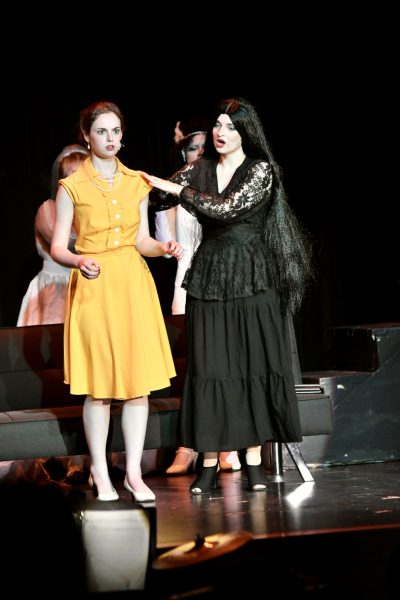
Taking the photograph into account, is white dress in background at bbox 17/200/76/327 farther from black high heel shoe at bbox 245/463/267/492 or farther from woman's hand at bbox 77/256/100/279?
woman's hand at bbox 77/256/100/279

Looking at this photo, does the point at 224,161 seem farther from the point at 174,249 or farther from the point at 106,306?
the point at 106,306

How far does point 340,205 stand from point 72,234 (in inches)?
83.5

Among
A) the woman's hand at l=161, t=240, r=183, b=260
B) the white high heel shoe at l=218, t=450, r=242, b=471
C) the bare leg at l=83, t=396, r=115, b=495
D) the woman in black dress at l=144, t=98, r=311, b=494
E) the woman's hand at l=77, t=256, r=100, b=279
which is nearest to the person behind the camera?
the woman's hand at l=77, t=256, r=100, b=279

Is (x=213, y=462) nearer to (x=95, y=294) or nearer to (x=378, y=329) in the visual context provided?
(x=95, y=294)

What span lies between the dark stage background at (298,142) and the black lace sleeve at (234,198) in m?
2.33

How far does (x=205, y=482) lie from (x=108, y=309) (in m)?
0.90

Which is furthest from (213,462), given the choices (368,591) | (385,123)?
(385,123)

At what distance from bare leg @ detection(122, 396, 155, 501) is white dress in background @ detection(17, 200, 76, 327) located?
1.82m

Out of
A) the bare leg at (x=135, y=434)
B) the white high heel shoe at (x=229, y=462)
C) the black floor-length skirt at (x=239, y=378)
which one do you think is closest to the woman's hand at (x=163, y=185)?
the black floor-length skirt at (x=239, y=378)

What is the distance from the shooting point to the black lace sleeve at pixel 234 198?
15.4 ft

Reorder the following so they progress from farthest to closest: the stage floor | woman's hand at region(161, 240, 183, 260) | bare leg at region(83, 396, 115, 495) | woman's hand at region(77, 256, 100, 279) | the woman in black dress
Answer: the woman in black dress < bare leg at region(83, 396, 115, 495) < woman's hand at region(161, 240, 183, 260) < woman's hand at region(77, 256, 100, 279) < the stage floor

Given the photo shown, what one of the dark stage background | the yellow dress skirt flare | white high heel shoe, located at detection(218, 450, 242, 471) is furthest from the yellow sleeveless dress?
the dark stage background

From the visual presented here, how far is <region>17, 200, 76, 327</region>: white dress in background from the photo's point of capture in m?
6.32

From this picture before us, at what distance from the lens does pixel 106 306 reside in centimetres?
450
